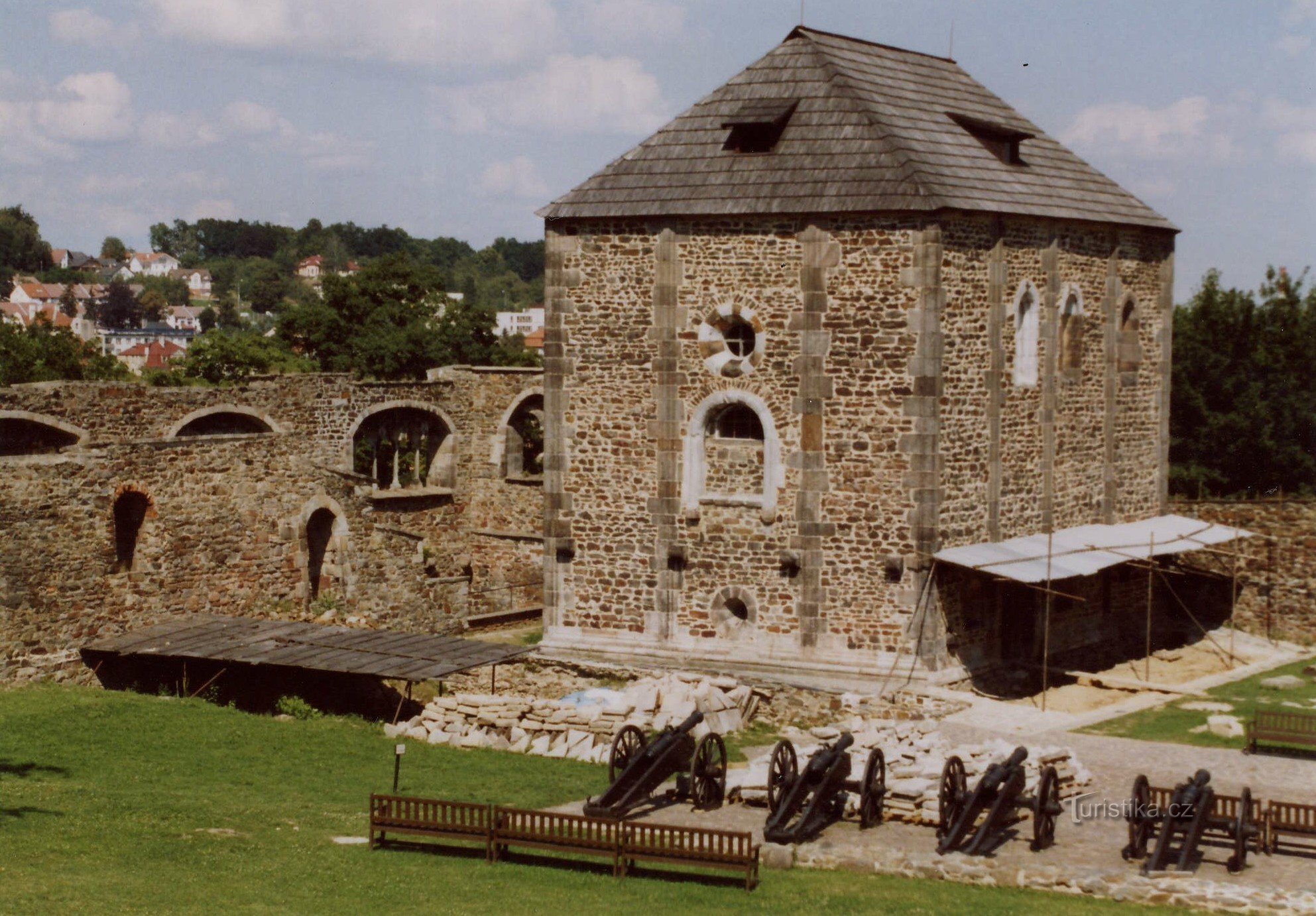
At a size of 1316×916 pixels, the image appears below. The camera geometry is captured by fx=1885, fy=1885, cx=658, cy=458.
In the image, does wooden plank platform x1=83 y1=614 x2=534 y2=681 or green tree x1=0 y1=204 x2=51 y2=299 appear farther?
green tree x1=0 y1=204 x2=51 y2=299

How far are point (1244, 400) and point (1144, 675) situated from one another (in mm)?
13133

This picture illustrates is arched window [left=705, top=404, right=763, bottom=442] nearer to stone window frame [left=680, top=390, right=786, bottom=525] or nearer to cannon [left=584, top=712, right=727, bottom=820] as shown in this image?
stone window frame [left=680, top=390, right=786, bottom=525]

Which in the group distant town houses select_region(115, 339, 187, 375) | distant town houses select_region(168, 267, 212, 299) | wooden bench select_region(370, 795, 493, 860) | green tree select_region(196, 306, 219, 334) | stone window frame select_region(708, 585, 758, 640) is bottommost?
wooden bench select_region(370, 795, 493, 860)

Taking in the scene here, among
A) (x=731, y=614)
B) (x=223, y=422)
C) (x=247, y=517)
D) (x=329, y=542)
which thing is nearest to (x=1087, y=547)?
(x=731, y=614)

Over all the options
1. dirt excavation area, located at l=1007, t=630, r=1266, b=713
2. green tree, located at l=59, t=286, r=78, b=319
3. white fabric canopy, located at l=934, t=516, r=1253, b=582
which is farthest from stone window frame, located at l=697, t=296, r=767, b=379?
green tree, located at l=59, t=286, r=78, b=319

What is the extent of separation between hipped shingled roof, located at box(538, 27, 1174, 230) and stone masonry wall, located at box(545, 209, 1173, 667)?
331mm

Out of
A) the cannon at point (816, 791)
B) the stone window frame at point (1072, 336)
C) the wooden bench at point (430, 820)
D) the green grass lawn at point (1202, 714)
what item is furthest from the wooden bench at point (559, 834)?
the stone window frame at point (1072, 336)

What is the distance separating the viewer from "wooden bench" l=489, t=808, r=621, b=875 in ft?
59.5

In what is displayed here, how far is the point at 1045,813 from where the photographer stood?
18.8 metres

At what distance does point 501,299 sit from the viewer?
16812 centimetres

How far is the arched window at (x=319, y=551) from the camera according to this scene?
1208 inches

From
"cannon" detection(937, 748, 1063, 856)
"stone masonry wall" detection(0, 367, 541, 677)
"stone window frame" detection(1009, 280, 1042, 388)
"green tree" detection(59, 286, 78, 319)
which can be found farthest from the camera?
"green tree" detection(59, 286, 78, 319)

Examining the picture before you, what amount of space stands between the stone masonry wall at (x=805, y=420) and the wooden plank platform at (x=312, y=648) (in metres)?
3.00

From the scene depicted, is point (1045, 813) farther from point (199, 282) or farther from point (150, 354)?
point (199, 282)
